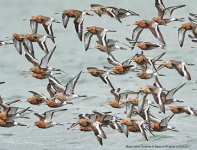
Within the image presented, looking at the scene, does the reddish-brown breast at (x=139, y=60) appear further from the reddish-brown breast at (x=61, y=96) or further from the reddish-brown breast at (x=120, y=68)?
the reddish-brown breast at (x=61, y=96)

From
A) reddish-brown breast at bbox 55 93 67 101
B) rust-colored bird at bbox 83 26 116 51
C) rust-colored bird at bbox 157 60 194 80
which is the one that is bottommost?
reddish-brown breast at bbox 55 93 67 101

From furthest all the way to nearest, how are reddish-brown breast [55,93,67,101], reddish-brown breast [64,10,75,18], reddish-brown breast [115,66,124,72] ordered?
reddish-brown breast [64,10,75,18] → reddish-brown breast [115,66,124,72] → reddish-brown breast [55,93,67,101]

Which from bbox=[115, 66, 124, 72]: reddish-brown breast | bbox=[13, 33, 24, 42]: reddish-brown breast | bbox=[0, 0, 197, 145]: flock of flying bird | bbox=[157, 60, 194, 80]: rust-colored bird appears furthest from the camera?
bbox=[13, 33, 24, 42]: reddish-brown breast

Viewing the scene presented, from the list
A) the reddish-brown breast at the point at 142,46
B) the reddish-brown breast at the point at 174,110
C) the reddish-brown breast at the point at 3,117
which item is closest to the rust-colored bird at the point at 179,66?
the reddish-brown breast at the point at 142,46

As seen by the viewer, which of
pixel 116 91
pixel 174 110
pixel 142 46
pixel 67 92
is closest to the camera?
pixel 67 92

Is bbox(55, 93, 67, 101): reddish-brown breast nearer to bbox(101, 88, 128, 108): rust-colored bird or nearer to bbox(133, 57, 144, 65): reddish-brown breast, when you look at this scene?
bbox(101, 88, 128, 108): rust-colored bird

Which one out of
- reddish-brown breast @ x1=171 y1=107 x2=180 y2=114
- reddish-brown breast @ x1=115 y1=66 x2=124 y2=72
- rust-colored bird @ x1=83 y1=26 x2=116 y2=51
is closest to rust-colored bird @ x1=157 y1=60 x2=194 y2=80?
reddish-brown breast @ x1=171 y1=107 x2=180 y2=114

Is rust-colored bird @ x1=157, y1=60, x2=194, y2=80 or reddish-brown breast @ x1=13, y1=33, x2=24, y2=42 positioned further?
reddish-brown breast @ x1=13, y1=33, x2=24, y2=42

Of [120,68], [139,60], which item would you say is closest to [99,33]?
[120,68]

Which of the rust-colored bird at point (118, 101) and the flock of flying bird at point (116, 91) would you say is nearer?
the flock of flying bird at point (116, 91)

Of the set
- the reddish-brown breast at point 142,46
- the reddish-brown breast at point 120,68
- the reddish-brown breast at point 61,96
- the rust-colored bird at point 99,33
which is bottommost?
the reddish-brown breast at point 61,96

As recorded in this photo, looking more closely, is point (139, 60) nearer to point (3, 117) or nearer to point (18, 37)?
point (18, 37)

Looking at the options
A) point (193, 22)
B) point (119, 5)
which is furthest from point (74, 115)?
point (119, 5)

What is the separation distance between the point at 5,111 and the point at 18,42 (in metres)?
1.72
